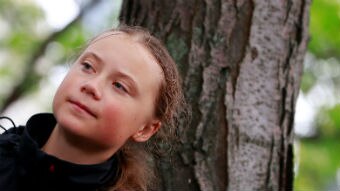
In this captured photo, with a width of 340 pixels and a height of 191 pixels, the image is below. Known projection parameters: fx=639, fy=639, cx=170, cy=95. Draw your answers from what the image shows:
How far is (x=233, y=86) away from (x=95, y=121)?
753 millimetres

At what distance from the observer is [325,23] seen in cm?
525

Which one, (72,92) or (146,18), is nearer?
(72,92)

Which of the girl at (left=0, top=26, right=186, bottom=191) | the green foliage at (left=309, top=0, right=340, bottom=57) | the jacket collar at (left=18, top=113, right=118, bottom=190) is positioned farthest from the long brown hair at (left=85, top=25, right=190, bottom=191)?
the green foliage at (left=309, top=0, right=340, bottom=57)

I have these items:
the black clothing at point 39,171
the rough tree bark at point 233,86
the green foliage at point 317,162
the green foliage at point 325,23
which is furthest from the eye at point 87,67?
the green foliage at point 317,162

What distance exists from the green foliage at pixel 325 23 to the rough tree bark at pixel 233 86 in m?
2.75

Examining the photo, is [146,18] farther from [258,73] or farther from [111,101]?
[111,101]

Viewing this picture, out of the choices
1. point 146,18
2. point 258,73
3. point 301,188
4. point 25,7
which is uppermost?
point 146,18

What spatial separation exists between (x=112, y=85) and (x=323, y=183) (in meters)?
4.97

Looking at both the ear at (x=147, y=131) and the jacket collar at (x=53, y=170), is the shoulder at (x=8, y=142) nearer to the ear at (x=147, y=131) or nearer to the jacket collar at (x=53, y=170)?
the jacket collar at (x=53, y=170)

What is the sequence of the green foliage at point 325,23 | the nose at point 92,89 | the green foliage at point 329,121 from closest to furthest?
the nose at point 92,89, the green foliage at point 325,23, the green foliage at point 329,121

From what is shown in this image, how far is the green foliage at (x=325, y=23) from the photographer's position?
5113mm

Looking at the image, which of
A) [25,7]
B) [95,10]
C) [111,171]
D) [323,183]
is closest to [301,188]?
[323,183]

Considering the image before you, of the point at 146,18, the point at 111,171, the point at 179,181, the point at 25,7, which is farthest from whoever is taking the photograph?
the point at 25,7

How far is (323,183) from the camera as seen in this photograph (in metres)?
6.23
